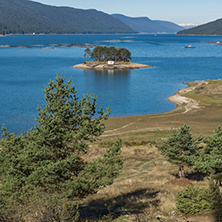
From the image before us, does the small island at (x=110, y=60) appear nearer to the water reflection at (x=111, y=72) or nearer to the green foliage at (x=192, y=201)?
the water reflection at (x=111, y=72)

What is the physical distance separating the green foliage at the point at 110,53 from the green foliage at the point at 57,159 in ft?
495

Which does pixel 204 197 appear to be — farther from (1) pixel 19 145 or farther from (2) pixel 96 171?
(1) pixel 19 145

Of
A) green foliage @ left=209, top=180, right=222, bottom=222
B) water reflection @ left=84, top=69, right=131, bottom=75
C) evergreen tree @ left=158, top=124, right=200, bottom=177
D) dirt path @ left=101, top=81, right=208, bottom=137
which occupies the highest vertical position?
green foliage @ left=209, top=180, right=222, bottom=222

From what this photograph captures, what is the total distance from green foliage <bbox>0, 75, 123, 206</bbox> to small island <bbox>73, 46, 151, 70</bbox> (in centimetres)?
14097

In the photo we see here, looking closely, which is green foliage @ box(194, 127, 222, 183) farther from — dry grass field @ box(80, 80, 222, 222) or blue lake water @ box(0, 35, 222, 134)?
blue lake water @ box(0, 35, 222, 134)

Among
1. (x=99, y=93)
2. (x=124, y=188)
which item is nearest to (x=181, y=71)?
(x=99, y=93)

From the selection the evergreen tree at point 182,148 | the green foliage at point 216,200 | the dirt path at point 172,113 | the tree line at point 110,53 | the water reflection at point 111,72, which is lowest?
the dirt path at point 172,113

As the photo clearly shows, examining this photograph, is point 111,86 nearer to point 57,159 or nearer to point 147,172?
point 147,172

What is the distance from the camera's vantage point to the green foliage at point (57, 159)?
680 inches

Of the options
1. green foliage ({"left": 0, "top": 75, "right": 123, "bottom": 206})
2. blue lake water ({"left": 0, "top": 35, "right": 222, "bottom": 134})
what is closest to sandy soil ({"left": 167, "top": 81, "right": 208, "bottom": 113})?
blue lake water ({"left": 0, "top": 35, "right": 222, "bottom": 134})

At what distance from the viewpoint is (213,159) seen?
25.0 meters

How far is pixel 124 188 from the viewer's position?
28.5 metres

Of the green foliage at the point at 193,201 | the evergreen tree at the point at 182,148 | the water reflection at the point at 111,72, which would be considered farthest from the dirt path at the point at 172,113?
the water reflection at the point at 111,72

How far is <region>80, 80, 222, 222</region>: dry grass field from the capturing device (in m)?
19.7
